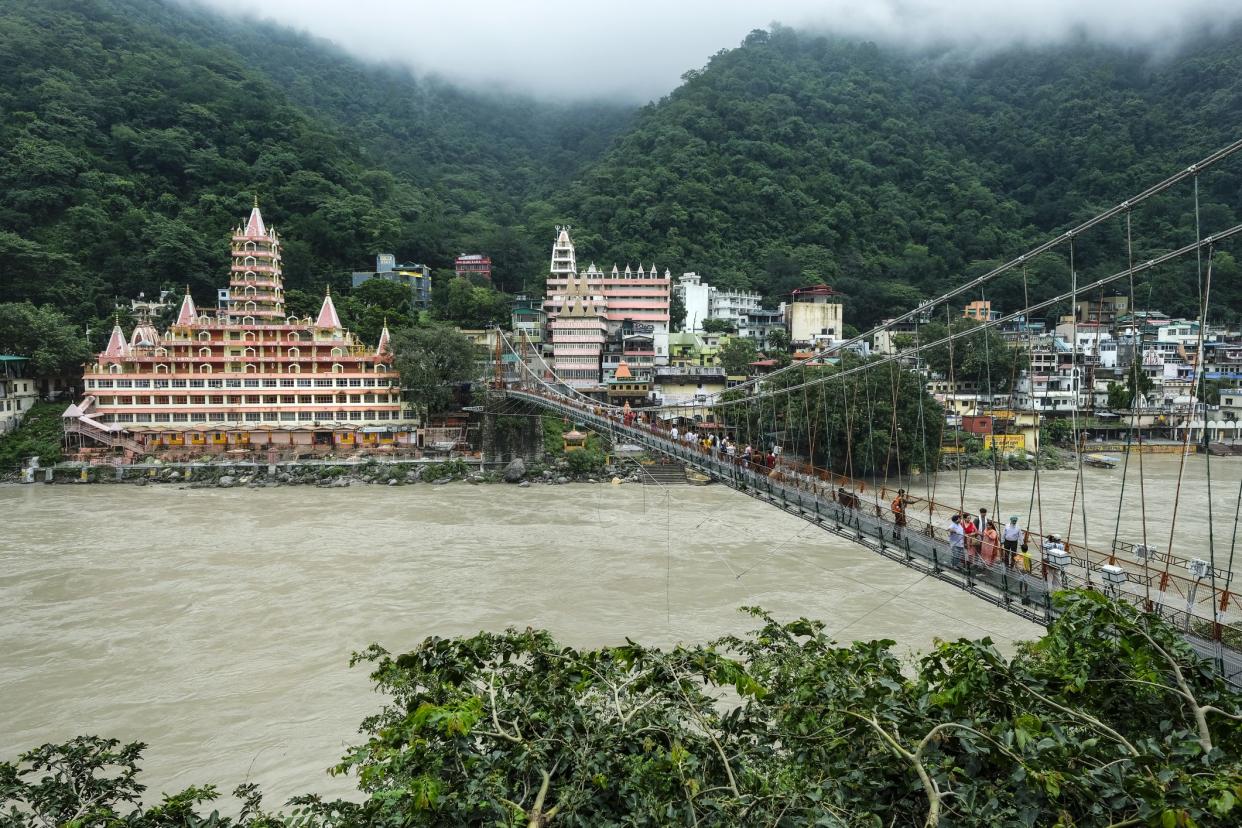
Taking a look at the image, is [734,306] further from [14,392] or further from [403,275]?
[14,392]

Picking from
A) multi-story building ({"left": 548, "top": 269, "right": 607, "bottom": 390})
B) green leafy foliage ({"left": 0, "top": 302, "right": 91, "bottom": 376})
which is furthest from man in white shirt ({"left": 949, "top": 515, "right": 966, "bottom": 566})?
green leafy foliage ({"left": 0, "top": 302, "right": 91, "bottom": 376})

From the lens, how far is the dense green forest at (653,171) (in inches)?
1016

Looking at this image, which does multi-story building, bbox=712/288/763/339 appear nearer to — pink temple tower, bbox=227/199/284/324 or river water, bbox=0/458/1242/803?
pink temple tower, bbox=227/199/284/324

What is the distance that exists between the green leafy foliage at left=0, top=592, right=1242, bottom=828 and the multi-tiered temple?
17.2 m

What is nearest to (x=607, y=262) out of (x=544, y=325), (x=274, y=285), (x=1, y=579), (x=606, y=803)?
(x=544, y=325)

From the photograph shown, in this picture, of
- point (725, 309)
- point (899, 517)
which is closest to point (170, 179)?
point (725, 309)

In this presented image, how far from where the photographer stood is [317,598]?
29.1 feet

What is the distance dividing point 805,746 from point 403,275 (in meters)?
27.5

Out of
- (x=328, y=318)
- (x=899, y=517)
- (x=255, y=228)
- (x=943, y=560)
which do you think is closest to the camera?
(x=943, y=560)

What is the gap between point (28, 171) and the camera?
81.9 ft

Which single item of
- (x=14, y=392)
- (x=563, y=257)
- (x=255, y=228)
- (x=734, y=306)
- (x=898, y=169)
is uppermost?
(x=898, y=169)

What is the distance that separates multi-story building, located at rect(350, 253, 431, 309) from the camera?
27703 millimetres

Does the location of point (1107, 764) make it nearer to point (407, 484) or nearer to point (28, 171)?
point (407, 484)

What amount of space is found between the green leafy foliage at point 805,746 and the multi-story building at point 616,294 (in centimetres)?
2259
